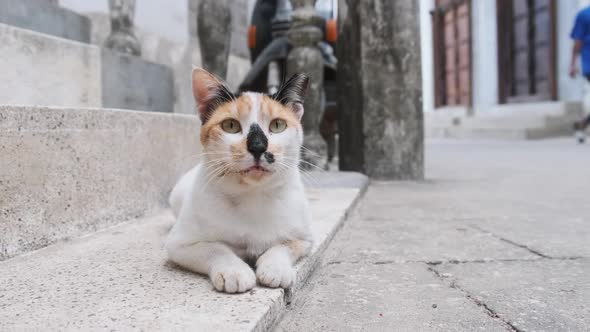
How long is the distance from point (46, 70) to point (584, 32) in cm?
740

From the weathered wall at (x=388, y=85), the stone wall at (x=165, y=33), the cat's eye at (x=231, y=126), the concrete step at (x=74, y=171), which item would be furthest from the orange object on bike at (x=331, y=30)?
the cat's eye at (x=231, y=126)

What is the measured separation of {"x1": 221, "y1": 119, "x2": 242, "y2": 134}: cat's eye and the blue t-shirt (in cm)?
748

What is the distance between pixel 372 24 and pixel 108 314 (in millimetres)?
3024

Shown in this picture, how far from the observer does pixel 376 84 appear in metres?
3.73

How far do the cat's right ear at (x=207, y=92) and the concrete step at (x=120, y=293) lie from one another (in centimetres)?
45

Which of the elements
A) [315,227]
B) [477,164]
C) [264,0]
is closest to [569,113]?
[477,164]

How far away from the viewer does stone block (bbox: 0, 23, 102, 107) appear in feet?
6.64

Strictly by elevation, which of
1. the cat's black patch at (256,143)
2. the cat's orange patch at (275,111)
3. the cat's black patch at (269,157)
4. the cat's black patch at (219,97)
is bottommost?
the cat's black patch at (269,157)

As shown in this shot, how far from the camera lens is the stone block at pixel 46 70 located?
202cm

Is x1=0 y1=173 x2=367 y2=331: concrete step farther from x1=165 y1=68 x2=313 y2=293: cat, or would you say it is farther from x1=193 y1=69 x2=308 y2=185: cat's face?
x1=193 y1=69 x2=308 y2=185: cat's face

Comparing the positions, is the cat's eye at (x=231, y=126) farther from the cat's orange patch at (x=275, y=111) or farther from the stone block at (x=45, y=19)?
the stone block at (x=45, y=19)

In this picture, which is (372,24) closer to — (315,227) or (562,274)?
(315,227)

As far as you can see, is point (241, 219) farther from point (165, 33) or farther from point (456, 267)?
point (165, 33)

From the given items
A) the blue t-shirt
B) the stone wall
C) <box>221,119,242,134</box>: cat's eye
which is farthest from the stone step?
the blue t-shirt
